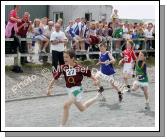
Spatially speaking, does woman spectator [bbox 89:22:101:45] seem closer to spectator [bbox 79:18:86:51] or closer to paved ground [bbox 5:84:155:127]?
spectator [bbox 79:18:86:51]

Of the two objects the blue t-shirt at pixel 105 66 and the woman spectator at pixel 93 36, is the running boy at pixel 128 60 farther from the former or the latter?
the woman spectator at pixel 93 36

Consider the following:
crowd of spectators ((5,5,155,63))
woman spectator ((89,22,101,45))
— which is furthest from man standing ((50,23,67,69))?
woman spectator ((89,22,101,45))

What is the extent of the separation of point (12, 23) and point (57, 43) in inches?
61.5

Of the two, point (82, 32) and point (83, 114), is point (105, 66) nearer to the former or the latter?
point (83, 114)

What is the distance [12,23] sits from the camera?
15.7m

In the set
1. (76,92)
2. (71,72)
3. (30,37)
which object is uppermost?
(30,37)

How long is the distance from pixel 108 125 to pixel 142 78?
8.59ft

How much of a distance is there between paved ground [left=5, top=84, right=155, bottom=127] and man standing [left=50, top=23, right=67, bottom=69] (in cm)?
234

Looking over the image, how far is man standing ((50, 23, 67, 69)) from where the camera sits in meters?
15.6

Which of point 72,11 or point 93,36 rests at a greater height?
point 72,11

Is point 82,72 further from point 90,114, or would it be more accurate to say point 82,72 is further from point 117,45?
point 117,45

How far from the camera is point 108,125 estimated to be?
393 inches

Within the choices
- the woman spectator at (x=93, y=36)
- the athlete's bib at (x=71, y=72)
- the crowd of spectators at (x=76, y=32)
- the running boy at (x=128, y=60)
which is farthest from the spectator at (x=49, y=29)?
the athlete's bib at (x=71, y=72)

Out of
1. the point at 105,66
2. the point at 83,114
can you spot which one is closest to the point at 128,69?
the point at 105,66
